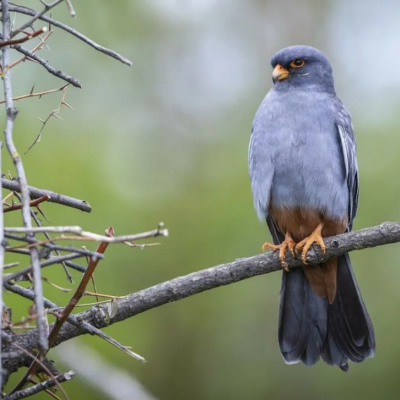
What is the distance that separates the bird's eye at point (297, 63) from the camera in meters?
4.77

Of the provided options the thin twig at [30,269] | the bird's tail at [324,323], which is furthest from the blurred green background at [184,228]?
the thin twig at [30,269]

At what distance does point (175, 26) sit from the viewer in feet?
29.1

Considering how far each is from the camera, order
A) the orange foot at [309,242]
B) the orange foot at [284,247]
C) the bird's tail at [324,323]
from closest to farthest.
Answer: the orange foot at [284,247] < the orange foot at [309,242] < the bird's tail at [324,323]

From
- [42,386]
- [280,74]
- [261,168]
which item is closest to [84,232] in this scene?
[42,386]

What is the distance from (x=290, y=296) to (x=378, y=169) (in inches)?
82.2

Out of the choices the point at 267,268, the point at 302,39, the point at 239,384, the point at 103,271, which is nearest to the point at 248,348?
the point at 239,384

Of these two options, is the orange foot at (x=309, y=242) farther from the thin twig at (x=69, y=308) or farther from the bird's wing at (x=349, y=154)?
the thin twig at (x=69, y=308)

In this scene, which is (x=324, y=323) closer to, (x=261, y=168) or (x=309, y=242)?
(x=309, y=242)

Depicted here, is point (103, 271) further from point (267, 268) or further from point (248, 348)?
point (267, 268)

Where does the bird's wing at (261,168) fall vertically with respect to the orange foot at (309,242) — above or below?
above

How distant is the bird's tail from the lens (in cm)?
429

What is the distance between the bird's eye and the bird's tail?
126cm

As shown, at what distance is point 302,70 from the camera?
4.75 meters

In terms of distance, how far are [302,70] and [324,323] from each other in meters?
1.59
